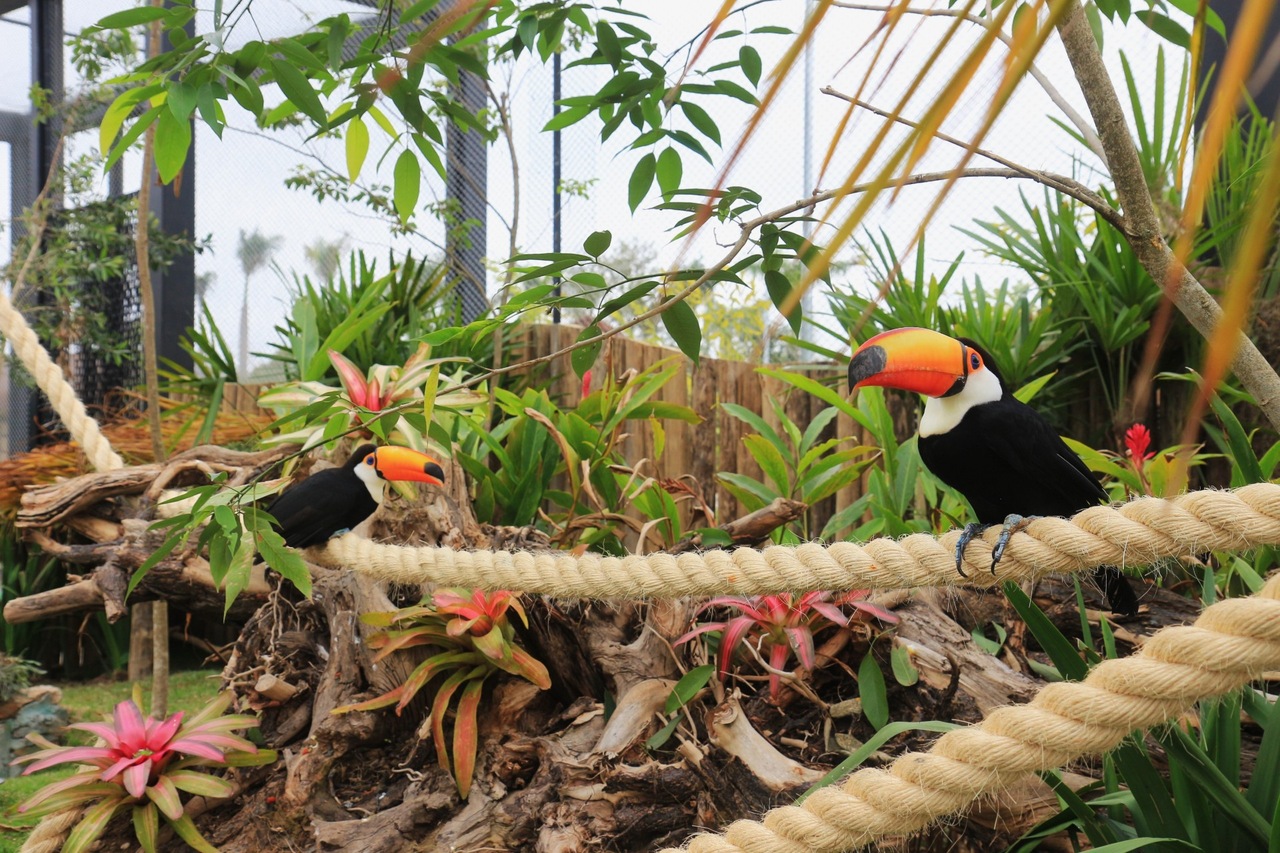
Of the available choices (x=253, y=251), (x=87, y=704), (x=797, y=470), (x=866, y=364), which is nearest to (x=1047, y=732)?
(x=866, y=364)

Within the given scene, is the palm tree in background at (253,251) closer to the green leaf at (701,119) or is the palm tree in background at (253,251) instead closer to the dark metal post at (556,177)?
the dark metal post at (556,177)

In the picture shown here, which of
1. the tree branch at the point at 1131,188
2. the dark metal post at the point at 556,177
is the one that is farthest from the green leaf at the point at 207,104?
the dark metal post at the point at 556,177

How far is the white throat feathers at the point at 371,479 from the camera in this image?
2.08m

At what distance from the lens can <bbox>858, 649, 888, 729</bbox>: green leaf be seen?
5.03ft

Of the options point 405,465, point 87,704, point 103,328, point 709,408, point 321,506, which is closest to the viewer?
point 405,465

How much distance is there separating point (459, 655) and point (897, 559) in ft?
3.08

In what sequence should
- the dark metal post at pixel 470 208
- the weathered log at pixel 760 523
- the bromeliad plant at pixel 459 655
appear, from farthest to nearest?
the dark metal post at pixel 470 208 → the weathered log at pixel 760 523 → the bromeliad plant at pixel 459 655

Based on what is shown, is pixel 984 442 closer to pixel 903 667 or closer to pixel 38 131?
pixel 903 667

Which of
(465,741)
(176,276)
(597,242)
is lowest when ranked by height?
(465,741)

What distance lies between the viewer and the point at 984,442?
54.1 inches

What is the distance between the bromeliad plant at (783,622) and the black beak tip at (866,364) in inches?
22.4

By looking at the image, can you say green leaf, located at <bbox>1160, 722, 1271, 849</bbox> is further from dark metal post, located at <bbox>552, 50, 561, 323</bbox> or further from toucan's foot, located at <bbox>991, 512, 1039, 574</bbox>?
dark metal post, located at <bbox>552, 50, 561, 323</bbox>

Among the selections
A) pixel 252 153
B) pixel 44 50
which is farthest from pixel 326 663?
pixel 44 50

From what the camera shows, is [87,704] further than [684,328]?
Yes
